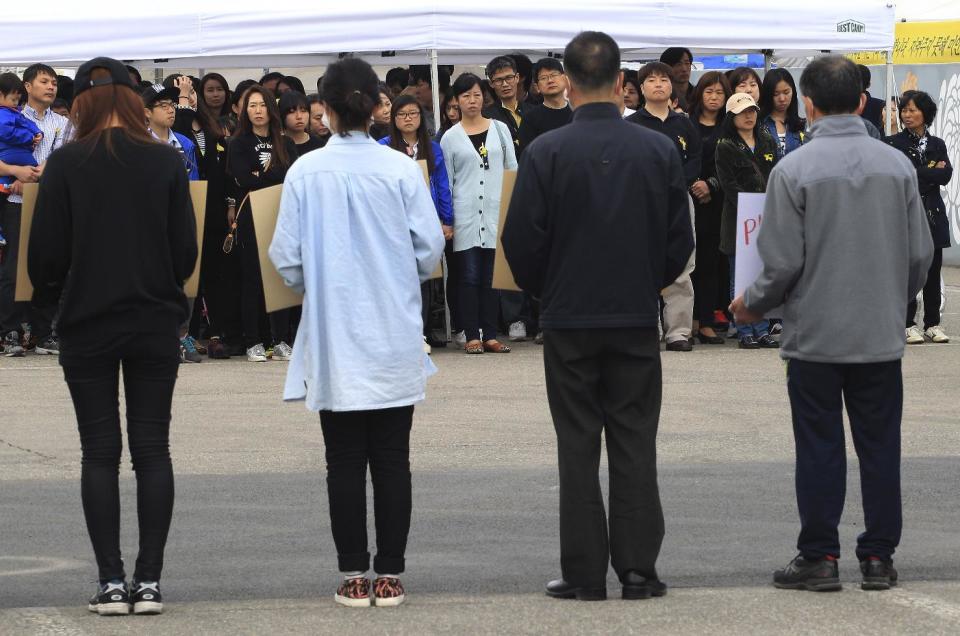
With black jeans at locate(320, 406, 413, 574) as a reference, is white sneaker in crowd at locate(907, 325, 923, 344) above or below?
below

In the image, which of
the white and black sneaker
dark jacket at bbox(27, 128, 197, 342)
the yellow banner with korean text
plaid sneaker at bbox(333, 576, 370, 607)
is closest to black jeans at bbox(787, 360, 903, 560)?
plaid sneaker at bbox(333, 576, 370, 607)

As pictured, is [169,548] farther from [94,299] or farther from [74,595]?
[94,299]

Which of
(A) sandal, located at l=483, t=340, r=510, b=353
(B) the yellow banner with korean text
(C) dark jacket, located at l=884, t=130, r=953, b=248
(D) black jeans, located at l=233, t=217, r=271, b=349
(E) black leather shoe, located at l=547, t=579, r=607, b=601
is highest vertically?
(B) the yellow banner with korean text

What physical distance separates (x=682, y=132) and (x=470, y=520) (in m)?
6.13

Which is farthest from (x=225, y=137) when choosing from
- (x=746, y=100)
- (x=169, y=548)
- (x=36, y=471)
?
(x=169, y=548)

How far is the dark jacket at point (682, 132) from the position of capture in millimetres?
12633

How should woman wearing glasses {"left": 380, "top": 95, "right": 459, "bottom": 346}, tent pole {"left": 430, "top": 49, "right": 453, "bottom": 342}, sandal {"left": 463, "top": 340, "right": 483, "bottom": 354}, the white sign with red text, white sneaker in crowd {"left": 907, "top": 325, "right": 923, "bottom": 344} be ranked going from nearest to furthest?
the white sign with red text < woman wearing glasses {"left": 380, "top": 95, "right": 459, "bottom": 346} < sandal {"left": 463, "top": 340, "right": 483, "bottom": 354} < tent pole {"left": 430, "top": 49, "right": 453, "bottom": 342} < white sneaker in crowd {"left": 907, "top": 325, "right": 923, "bottom": 344}

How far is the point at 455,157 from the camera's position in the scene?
12.6 m

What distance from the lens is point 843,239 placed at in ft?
19.0

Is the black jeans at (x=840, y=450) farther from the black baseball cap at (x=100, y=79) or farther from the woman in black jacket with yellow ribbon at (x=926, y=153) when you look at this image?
the woman in black jacket with yellow ribbon at (x=926, y=153)

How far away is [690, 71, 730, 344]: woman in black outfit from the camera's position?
43.7 feet

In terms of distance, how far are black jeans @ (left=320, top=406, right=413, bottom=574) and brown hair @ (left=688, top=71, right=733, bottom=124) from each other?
8.24m

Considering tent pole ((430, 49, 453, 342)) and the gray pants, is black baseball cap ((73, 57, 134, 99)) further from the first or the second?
the gray pants

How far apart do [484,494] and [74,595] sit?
231 cm
